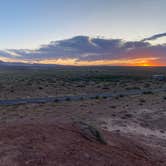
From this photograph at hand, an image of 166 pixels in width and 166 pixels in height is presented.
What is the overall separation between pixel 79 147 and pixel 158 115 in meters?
11.7

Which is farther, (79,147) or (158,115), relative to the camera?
(158,115)

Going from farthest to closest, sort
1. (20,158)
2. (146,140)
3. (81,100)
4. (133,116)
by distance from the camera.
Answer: (81,100)
(133,116)
(146,140)
(20,158)

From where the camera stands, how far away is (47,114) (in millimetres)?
17391

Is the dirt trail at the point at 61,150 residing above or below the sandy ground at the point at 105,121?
above

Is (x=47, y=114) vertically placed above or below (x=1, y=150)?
below

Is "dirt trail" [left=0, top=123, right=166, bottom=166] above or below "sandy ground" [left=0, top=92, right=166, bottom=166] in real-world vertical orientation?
above

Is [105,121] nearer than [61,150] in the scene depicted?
No

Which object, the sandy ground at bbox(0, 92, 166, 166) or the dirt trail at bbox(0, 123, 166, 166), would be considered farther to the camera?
the sandy ground at bbox(0, 92, 166, 166)

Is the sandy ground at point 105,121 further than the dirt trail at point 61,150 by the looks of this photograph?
Yes

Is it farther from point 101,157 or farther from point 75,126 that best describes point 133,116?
point 101,157

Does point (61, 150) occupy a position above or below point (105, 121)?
above

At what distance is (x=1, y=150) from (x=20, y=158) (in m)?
0.79

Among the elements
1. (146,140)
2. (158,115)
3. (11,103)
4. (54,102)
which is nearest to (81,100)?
(54,102)

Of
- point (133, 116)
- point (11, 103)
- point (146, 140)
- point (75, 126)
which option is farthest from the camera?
point (11, 103)
